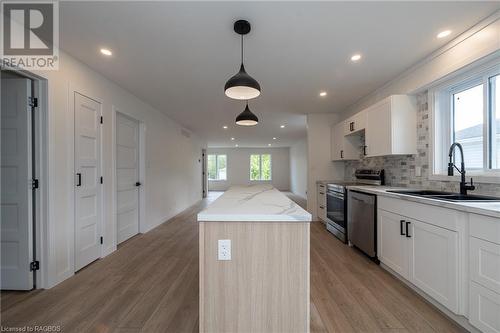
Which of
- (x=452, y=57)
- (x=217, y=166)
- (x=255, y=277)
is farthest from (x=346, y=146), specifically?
(x=217, y=166)

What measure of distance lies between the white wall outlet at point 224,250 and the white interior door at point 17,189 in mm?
2195

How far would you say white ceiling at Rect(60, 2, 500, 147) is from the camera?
1832 millimetres

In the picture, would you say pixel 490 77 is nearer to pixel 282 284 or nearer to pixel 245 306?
pixel 282 284

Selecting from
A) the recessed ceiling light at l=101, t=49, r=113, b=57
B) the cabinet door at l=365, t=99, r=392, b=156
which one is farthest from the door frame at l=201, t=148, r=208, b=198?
the cabinet door at l=365, t=99, r=392, b=156

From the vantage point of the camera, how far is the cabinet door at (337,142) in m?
4.57

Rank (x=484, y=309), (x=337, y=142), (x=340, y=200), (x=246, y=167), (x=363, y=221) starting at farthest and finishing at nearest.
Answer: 1. (x=246, y=167)
2. (x=337, y=142)
3. (x=340, y=200)
4. (x=363, y=221)
5. (x=484, y=309)

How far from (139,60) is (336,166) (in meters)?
4.33

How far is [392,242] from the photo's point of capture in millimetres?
2514

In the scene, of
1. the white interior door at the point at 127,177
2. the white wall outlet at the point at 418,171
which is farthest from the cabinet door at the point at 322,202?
the white interior door at the point at 127,177

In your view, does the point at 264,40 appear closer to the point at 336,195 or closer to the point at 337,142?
the point at 336,195

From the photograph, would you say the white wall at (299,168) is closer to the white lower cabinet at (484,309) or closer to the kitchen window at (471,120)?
the kitchen window at (471,120)

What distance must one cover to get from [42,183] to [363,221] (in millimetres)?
3772

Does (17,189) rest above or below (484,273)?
above

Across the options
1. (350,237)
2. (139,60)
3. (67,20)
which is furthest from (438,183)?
(67,20)
